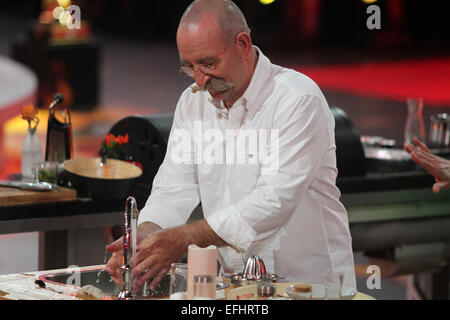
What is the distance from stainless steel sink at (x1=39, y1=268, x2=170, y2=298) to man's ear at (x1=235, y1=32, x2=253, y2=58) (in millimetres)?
703

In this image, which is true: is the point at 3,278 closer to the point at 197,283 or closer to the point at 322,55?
the point at 197,283

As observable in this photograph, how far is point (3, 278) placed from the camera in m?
2.68

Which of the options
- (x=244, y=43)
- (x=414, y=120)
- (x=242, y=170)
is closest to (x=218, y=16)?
(x=244, y=43)

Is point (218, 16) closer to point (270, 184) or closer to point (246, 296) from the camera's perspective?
point (270, 184)

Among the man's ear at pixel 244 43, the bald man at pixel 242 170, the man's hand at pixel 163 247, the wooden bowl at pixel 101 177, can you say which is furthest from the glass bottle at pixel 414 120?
the man's hand at pixel 163 247

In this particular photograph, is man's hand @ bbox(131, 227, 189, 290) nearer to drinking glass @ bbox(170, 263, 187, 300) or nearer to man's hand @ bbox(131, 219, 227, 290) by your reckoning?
man's hand @ bbox(131, 219, 227, 290)

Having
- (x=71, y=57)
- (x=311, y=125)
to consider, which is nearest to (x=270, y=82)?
(x=311, y=125)

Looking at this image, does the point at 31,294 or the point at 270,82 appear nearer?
the point at 31,294

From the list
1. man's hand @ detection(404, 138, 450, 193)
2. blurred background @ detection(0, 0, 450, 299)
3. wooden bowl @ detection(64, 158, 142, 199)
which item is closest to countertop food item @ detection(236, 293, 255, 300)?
man's hand @ detection(404, 138, 450, 193)

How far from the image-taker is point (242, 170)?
2943 mm

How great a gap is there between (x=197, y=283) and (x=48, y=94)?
8891mm

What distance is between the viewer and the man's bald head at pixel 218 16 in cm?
271

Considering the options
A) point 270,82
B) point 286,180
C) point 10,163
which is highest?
point 270,82

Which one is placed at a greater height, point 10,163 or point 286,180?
point 286,180
